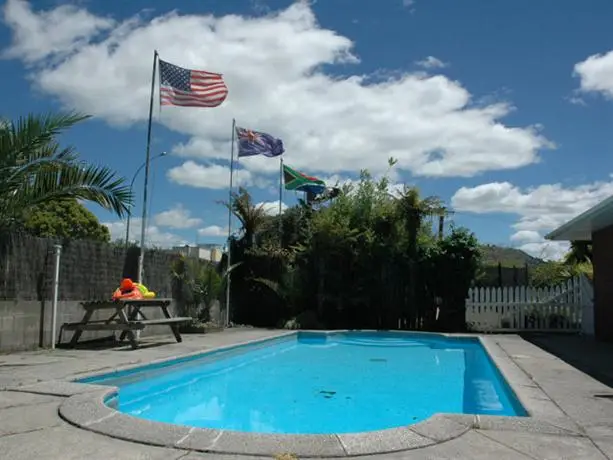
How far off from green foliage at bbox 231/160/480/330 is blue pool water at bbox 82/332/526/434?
4.69 m

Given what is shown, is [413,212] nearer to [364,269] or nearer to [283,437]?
[364,269]

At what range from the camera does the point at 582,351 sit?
10445 mm

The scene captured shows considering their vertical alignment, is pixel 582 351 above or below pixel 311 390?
above

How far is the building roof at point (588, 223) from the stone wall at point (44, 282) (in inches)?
360

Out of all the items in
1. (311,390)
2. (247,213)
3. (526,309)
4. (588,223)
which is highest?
(247,213)

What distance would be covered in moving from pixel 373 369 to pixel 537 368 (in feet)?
9.65

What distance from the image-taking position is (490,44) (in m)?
10.5

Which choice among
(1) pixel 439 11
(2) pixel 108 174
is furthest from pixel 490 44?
(2) pixel 108 174

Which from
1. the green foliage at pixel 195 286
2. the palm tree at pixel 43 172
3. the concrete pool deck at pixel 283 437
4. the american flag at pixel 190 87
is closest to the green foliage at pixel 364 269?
the green foliage at pixel 195 286

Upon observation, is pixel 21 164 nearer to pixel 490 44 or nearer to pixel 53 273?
pixel 53 273

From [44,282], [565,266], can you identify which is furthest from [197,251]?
[565,266]

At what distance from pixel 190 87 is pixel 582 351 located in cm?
969

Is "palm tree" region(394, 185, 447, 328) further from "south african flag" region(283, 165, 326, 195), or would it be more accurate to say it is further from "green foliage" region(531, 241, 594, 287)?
"green foliage" region(531, 241, 594, 287)

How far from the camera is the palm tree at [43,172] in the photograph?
8.27 m
